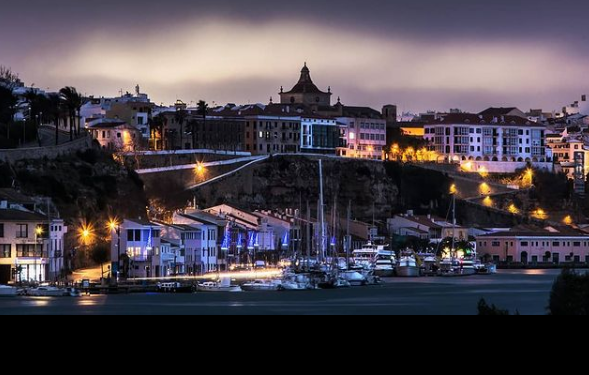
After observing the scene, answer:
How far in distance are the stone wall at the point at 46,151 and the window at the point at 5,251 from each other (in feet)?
39.8

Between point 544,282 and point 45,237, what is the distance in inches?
803

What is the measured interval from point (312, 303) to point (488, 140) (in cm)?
5772

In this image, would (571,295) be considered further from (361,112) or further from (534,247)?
(361,112)

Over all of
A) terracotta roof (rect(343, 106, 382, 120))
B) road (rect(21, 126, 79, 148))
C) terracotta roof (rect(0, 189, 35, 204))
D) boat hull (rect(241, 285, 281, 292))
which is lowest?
boat hull (rect(241, 285, 281, 292))

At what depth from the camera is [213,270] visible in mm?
51062

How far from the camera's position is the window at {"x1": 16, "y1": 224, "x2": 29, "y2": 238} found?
3888 cm

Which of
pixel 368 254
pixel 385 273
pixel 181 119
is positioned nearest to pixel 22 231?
pixel 385 273

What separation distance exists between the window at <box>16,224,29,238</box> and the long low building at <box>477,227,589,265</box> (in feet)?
122

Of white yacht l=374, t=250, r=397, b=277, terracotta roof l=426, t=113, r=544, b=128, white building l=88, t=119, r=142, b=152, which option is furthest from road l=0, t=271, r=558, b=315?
terracotta roof l=426, t=113, r=544, b=128

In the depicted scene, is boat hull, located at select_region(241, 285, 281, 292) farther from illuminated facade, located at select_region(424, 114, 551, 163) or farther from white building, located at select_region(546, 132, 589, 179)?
white building, located at select_region(546, 132, 589, 179)

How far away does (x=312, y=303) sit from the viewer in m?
34.3

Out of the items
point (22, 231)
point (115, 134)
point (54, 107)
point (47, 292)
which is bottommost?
point (47, 292)
